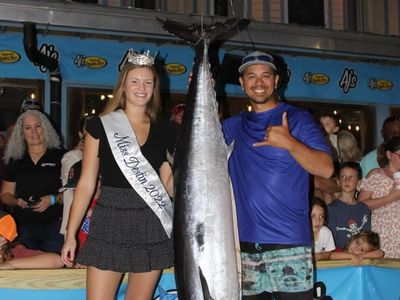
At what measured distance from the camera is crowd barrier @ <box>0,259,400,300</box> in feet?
11.5

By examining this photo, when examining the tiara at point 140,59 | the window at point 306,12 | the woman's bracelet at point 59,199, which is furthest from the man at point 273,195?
the window at point 306,12

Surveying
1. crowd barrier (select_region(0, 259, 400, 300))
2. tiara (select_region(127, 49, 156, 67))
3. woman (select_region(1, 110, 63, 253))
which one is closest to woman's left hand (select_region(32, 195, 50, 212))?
woman (select_region(1, 110, 63, 253))

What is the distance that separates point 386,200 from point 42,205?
2706mm

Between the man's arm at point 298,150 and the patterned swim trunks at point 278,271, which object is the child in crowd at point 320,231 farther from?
the man's arm at point 298,150

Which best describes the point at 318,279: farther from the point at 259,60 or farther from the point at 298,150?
the point at 259,60

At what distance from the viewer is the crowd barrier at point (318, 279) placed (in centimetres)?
351

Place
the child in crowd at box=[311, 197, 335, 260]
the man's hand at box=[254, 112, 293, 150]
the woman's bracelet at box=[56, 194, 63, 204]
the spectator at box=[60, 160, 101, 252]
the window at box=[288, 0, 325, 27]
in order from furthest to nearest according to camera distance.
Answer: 1. the window at box=[288, 0, 325, 27]
2. the woman's bracelet at box=[56, 194, 63, 204]
3. the child in crowd at box=[311, 197, 335, 260]
4. the spectator at box=[60, 160, 101, 252]
5. the man's hand at box=[254, 112, 293, 150]

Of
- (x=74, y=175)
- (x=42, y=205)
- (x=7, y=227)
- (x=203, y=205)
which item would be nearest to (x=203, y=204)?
(x=203, y=205)

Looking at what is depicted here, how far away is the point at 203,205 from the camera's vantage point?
114 inches

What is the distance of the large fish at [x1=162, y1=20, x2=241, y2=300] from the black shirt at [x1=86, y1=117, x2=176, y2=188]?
0.29 metres

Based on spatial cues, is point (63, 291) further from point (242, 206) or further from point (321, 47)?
point (321, 47)

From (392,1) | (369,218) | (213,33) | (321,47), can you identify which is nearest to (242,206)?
(213,33)

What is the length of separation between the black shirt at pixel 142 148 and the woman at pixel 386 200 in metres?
2.33

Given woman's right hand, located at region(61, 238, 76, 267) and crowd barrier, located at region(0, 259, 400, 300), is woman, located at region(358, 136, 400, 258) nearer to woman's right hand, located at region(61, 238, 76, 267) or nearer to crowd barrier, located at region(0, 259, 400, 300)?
crowd barrier, located at region(0, 259, 400, 300)
